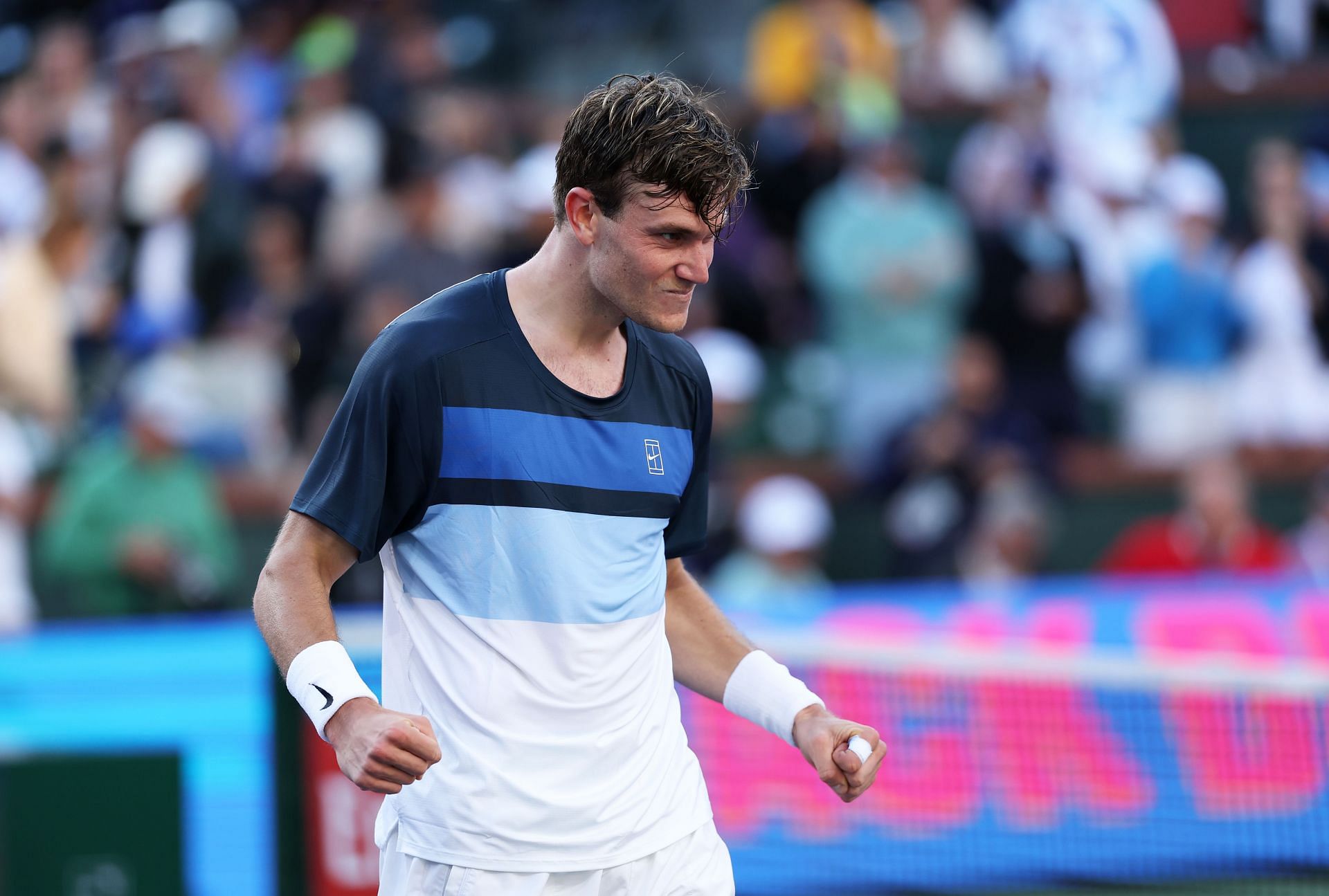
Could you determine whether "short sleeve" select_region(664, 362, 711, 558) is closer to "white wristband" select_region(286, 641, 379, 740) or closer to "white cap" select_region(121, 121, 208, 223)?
"white wristband" select_region(286, 641, 379, 740)

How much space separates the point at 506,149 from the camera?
12.1 meters

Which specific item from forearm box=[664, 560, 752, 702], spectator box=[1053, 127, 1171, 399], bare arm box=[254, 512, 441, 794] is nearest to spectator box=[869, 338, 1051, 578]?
spectator box=[1053, 127, 1171, 399]

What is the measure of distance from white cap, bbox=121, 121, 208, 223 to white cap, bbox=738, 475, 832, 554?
14.2 feet

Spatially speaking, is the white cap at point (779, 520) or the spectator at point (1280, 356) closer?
the white cap at point (779, 520)

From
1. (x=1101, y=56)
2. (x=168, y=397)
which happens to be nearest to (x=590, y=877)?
(x=168, y=397)

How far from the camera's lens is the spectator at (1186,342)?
10758 millimetres

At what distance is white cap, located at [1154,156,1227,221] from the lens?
1095cm

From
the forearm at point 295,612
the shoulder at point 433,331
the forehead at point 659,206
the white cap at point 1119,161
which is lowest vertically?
the white cap at point 1119,161

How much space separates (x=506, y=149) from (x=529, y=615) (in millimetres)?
9134

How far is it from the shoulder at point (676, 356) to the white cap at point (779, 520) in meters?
5.44

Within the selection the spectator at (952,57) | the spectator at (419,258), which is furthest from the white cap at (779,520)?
the spectator at (952,57)

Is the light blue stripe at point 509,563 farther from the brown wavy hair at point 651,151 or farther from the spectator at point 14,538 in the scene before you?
the spectator at point 14,538

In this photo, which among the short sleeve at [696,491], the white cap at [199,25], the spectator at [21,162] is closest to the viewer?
the short sleeve at [696,491]

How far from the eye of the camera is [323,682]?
308 centimetres
